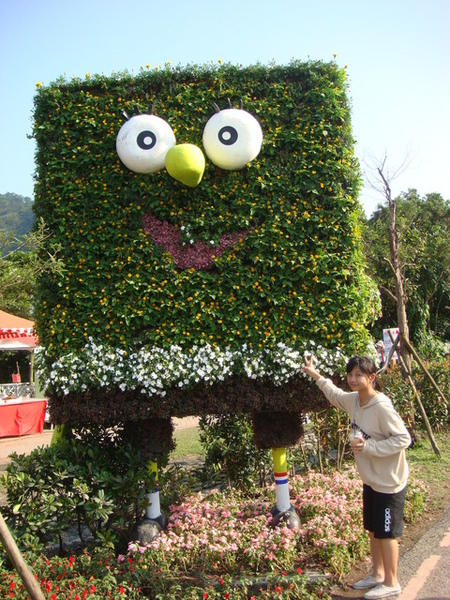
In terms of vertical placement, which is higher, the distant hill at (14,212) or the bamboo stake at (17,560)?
the distant hill at (14,212)

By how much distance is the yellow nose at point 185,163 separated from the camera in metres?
4.45

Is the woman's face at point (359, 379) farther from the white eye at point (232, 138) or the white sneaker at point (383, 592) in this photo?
the white eye at point (232, 138)

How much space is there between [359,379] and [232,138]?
7.22 ft

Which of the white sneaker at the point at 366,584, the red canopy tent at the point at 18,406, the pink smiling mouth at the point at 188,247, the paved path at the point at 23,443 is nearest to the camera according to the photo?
the white sneaker at the point at 366,584

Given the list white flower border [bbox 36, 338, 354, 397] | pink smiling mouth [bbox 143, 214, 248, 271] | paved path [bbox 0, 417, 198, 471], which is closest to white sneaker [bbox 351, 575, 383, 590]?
white flower border [bbox 36, 338, 354, 397]

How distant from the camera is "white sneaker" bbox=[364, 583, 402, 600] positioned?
12.4 feet

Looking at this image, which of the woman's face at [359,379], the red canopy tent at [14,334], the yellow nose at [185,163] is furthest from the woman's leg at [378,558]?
the red canopy tent at [14,334]

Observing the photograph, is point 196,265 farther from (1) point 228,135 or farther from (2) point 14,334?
(2) point 14,334

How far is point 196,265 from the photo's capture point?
4.74 m

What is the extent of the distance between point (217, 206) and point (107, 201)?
3.05 feet

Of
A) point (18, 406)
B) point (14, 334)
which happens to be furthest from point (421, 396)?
point (14, 334)

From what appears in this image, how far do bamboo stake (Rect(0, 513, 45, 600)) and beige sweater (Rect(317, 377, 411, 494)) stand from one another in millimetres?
2083

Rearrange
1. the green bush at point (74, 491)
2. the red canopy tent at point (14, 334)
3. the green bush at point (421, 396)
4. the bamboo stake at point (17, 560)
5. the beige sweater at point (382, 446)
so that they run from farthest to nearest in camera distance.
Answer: the red canopy tent at point (14, 334)
the green bush at point (421, 396)
the green bush at point (74, 491)
the beige sweater at point (382, 446)
the bamboo stake at point (17, 560)

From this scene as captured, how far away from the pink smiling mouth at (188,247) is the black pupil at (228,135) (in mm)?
747
